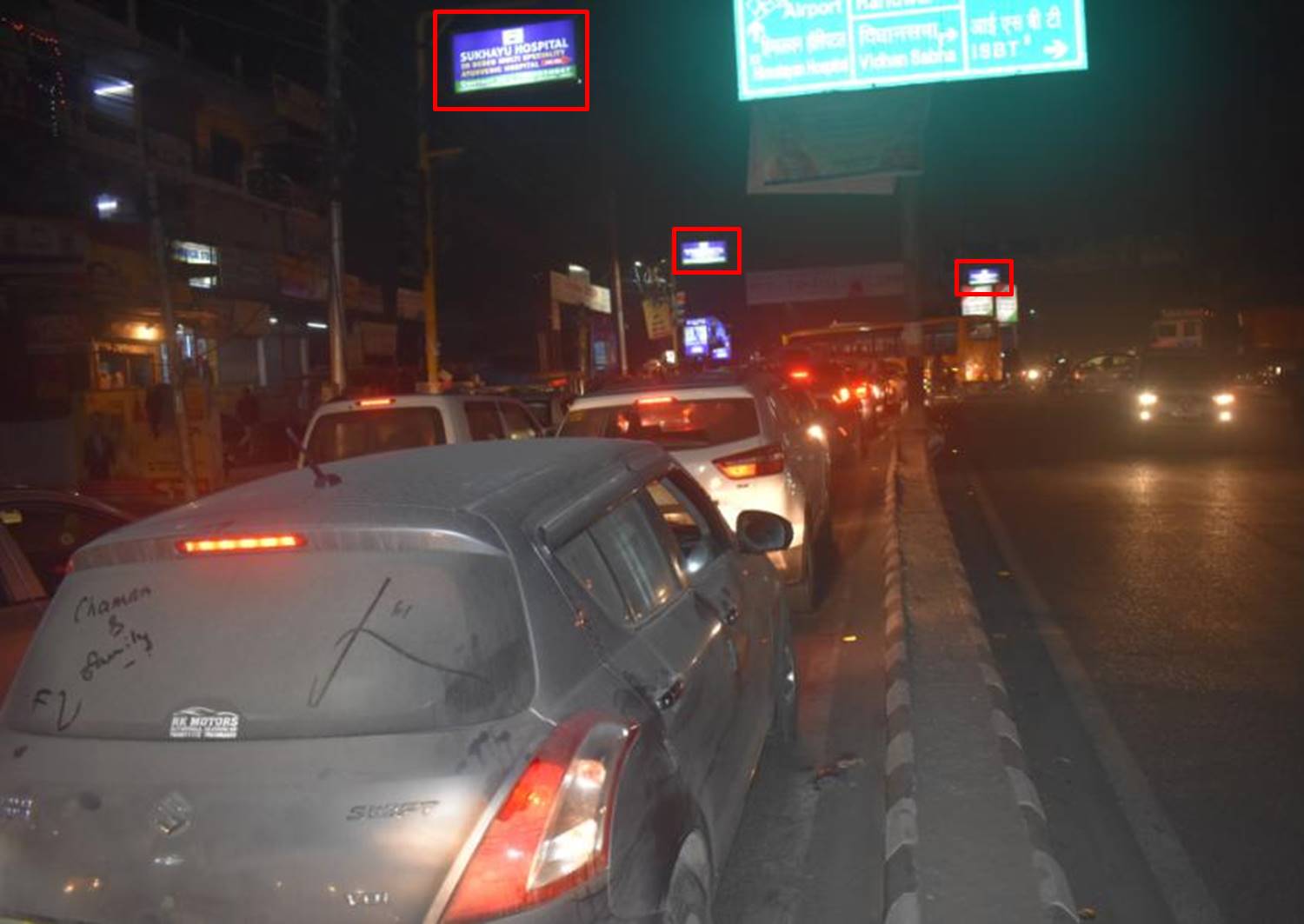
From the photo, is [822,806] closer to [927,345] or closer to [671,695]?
Result: [671,695]

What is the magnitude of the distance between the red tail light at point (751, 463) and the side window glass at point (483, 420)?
98.4 inches

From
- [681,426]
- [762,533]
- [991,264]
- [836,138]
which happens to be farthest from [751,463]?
[991,264]

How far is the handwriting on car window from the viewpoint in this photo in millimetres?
2648

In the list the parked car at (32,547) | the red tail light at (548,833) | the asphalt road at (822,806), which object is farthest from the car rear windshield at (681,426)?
the red tail light at (548,833)

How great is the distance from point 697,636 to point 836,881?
136 cm

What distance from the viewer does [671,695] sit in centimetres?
322

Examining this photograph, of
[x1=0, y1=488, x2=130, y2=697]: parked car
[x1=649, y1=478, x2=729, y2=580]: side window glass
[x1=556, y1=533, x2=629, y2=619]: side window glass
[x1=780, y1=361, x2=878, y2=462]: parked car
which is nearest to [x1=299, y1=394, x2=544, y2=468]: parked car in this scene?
[x1=0, y1=488, x2=130, y2=697]: parked car

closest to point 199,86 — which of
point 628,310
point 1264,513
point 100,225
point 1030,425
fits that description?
point 100,225

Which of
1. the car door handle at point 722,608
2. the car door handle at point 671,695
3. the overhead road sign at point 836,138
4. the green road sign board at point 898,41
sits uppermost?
the green road sign board at point 898,41

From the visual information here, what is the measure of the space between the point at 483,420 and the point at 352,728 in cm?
790

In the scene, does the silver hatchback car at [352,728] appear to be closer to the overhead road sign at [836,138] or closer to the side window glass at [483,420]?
the side window glass at [483,420]

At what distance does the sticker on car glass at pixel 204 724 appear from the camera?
265 centimetres

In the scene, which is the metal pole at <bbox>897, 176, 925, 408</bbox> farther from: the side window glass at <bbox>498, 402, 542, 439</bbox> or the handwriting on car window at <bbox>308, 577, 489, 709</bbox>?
the handwriting on car window at <bbox>308, 577, 489, 709</bbox>

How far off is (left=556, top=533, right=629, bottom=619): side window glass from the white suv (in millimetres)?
4797
